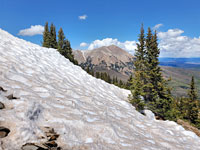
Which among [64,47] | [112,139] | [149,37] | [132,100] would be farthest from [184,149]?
[64,47]

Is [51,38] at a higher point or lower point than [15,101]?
higher

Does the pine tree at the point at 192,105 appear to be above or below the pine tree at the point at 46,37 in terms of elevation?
below

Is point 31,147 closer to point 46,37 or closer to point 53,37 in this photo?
point 53,37

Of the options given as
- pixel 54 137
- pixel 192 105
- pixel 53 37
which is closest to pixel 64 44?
pixel 53 37

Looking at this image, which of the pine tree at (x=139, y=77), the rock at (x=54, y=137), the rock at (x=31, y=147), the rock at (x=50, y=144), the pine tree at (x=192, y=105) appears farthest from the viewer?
the pine tree at (x=192, y=105)

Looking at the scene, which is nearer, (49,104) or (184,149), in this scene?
(49,104)

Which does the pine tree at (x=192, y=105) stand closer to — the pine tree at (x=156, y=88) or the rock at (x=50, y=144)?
the pine tree at (x=156, y=88)

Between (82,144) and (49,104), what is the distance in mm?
2290

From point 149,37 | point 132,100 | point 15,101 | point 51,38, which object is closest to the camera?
point 15,101

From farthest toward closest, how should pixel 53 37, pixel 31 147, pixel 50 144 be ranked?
pixel 53 37 → pixel 50 144 → pixel 31 147

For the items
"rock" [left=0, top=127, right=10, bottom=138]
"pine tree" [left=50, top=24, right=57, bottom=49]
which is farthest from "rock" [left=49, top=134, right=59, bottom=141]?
"pine tree" [left=50, top=24, right=57, bottom=49]

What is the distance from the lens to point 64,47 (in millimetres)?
55531

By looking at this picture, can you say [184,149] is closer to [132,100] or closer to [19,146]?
[19,146]

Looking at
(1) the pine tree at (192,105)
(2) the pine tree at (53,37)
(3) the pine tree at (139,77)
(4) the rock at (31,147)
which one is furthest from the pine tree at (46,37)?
→ (4) the rock at (31,147)
